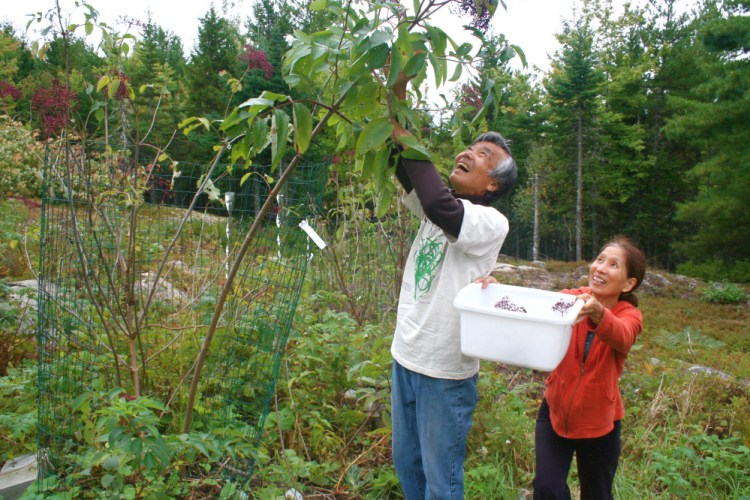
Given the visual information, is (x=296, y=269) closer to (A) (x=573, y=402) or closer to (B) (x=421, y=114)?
(B) (x=421, y=114)

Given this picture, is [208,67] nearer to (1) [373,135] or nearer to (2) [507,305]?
(1) [373,135]

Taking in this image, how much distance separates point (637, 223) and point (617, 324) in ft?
67.2

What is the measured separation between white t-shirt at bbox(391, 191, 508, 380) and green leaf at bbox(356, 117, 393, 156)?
30cm

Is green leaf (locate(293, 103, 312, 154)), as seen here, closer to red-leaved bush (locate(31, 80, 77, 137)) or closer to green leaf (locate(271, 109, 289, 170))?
green leaf (locate(271, 109, 289, 170))

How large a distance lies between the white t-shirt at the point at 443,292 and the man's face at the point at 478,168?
111 mm

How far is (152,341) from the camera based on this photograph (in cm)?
277

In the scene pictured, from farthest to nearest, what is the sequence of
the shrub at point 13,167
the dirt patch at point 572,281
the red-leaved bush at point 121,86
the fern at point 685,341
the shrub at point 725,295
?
the dirt patch at point 572,281 < the shrub at point 725,295 < the fern at point 685,341 < the shrub at point 13,167 < the red-leaved bush at point 121,86

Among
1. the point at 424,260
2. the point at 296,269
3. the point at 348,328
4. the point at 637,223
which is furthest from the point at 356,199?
the point at 637,223

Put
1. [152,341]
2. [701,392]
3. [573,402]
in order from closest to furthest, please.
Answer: [573,402] < [152,341] < [701,392]

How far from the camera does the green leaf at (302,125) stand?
1.31 metres

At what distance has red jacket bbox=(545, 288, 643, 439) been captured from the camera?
1683 mm

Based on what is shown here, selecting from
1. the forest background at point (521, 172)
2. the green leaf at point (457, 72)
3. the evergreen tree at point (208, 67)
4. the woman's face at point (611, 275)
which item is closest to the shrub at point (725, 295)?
the forest background at point (521, 172)

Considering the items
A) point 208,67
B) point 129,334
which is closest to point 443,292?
point 129,334

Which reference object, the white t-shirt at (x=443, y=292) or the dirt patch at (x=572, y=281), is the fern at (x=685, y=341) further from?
the white t-shirt at (x=443, y=292)
